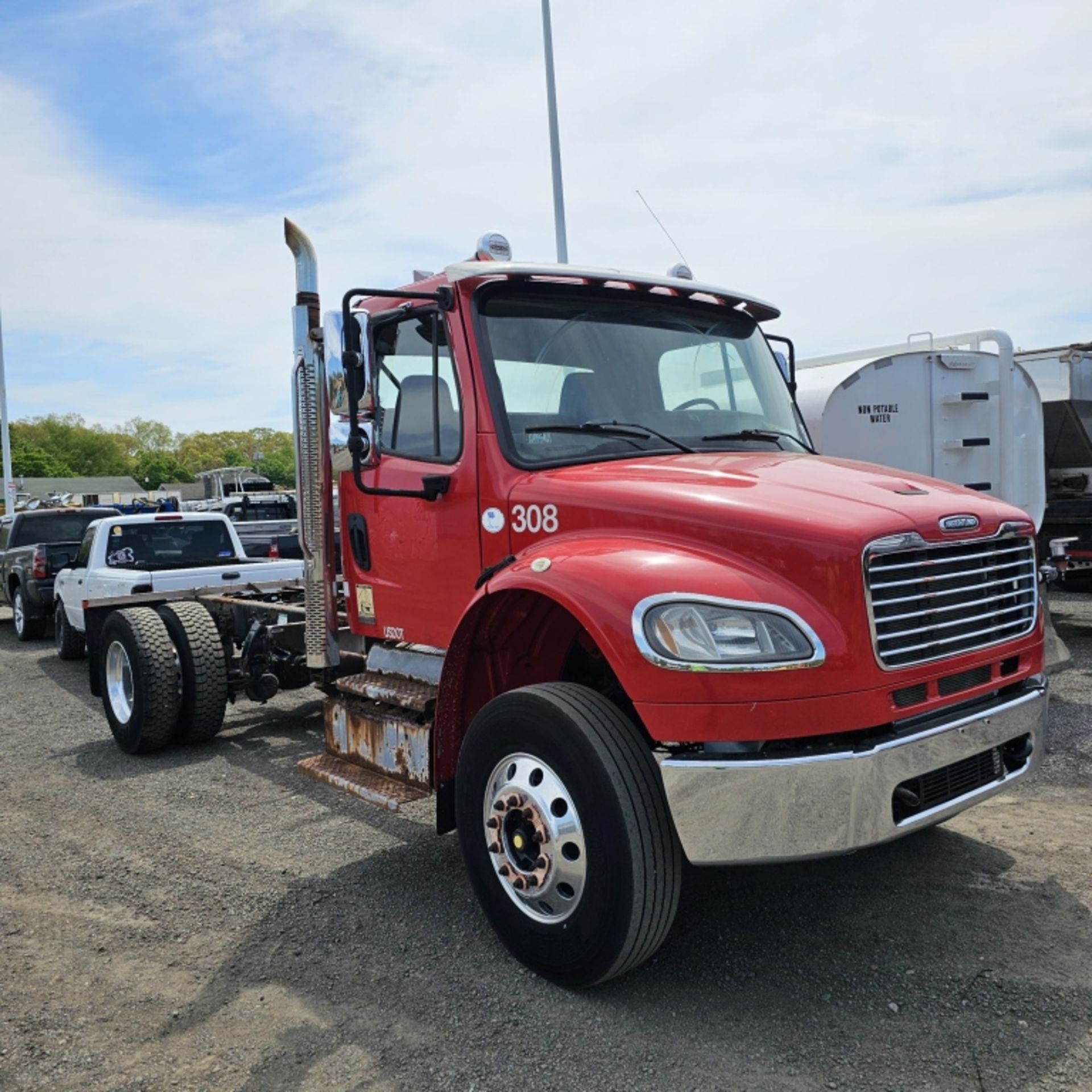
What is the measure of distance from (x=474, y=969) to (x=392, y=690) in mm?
1335

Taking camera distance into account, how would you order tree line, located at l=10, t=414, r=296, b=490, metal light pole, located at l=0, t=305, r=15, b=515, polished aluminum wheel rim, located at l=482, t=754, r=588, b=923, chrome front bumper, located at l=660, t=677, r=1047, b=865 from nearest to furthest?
chrome front bumper, located at l=660, t=677, r=1047, b=865 < polished aluminum wheel rim, located at l=482, t=754, r=588, b=923 < metal light pole, located at l=0, t=305, r=15, b=515 < tree line, located at l=10, t=414, r=296, b=490

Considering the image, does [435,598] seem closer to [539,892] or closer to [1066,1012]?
[539,892]

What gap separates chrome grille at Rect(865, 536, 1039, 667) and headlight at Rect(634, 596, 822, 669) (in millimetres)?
269

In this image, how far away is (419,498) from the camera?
4.45 m

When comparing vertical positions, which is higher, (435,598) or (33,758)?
(435,598)

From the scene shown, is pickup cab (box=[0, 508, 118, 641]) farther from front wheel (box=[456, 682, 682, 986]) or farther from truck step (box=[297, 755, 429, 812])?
front wheel (box=[456, 682, 682, 986])

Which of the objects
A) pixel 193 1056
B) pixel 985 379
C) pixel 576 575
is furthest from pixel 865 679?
pixel 985 379

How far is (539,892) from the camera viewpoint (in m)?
3.54

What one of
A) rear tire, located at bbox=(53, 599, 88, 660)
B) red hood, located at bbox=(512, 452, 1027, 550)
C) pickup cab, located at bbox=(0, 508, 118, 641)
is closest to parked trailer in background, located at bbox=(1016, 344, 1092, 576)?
red hood, located at bbox=(512, 452, 1027, 550)

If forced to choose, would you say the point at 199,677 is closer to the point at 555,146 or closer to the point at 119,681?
the point at 119,681

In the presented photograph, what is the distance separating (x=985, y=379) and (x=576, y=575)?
695 cm

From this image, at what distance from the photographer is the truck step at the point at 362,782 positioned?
432cm

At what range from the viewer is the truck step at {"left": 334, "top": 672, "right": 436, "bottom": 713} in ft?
14.4

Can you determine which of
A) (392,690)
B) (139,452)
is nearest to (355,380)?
(392,690)
